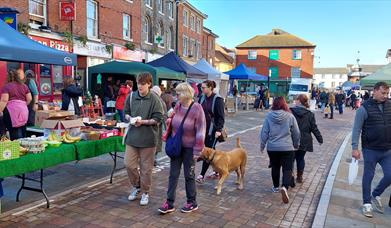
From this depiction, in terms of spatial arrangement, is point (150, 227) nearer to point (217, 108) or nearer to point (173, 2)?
point (217, 108)

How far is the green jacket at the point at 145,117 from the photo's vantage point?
5.23 metres

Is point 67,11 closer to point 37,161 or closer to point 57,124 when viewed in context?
point 57,124

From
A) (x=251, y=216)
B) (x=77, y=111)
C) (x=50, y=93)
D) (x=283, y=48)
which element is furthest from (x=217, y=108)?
(x=283, y=48)

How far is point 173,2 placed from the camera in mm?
31797

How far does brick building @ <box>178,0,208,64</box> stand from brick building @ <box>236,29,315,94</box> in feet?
65.4

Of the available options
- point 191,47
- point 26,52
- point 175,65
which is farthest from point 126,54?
point 26,52

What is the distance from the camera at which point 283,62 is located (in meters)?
58.5

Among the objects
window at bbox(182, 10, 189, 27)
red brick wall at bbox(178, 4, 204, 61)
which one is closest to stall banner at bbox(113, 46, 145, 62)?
red brick wall at bbox(178, 4, 204, 61)

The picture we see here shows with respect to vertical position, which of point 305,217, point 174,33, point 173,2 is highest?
point 173,2

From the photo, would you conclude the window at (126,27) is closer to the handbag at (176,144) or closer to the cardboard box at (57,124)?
the cardboard box at (57,124)

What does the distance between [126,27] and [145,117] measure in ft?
65.8

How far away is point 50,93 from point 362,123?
1428cm

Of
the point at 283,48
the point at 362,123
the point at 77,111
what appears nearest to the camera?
the point at 362,123

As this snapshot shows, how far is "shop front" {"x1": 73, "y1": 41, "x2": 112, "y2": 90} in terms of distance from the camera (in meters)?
18.7
